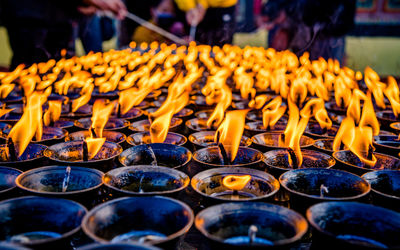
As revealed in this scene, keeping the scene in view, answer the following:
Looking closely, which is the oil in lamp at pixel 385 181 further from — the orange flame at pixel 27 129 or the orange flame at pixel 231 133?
the orange flame at pixel 27 129

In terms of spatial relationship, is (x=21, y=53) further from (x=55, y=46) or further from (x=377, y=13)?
(x=377, y=13)

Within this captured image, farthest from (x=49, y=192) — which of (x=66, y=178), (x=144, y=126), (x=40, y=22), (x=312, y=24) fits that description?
(x=312, y=24)

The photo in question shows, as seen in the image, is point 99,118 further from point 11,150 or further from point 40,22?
point 40,22

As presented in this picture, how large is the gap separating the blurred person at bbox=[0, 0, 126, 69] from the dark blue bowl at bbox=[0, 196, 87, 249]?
15.6 feet

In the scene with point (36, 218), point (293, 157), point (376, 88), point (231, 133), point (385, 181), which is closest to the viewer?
point (36, 218)

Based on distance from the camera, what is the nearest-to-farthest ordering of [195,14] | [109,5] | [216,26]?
[109,5] → [195,14] → [216,26]

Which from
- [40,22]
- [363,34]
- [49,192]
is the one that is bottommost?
[49,192]

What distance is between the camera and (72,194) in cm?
150

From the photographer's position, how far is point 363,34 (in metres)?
17.5

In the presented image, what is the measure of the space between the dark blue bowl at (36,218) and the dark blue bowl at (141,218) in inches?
4.1

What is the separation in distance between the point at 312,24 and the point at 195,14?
3.48 meters

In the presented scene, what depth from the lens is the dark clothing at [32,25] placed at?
18.2 ft

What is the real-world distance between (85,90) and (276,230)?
9.28ft

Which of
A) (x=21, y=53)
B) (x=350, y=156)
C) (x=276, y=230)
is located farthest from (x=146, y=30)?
(x=276, y=230)
